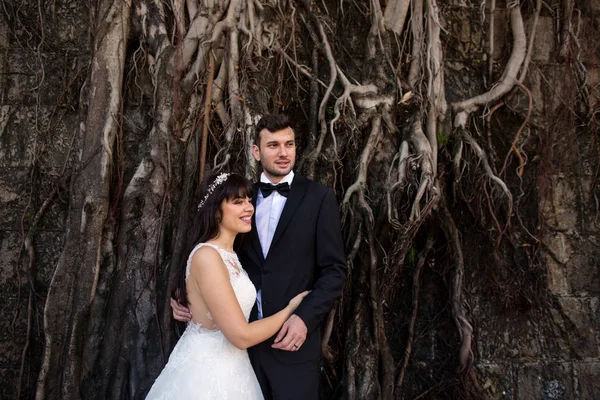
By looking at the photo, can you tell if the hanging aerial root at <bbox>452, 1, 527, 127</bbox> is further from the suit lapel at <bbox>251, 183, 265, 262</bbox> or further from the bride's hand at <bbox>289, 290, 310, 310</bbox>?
the bride's hand at <bbox>289, 290, 310, 310</bbox>

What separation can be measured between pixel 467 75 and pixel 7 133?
296cm

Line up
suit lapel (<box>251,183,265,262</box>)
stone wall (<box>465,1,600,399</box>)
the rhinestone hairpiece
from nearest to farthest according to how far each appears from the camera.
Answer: the rhinestone hairpiece → suit lapel (<box>251,183,265,262</box>) → stone wall (<box>465,1,600,399</box>)

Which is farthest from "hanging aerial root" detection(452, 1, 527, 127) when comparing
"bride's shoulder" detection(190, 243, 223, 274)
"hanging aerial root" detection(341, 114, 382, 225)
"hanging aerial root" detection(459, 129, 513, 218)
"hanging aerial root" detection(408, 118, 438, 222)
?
"bride's shoulder" detection(190, 243, 223, 274)

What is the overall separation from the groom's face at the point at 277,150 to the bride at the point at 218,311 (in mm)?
164

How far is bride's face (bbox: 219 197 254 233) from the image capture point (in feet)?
6.79

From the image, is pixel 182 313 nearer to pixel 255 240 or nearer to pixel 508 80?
pixel 255 240

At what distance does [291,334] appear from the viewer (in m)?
2.00

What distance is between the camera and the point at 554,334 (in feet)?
11.2

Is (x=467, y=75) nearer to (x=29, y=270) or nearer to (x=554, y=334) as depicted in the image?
(x=554, y=334)

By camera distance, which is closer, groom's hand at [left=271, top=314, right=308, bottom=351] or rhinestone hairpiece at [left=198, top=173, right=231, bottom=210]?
groom's hand at [left=271, top=314, right=308, bottom=351]

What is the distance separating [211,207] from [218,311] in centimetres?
40

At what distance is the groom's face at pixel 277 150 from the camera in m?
2.19

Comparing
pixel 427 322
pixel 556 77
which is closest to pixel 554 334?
pixel 427 322

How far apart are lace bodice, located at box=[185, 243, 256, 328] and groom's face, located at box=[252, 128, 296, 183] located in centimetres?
39
